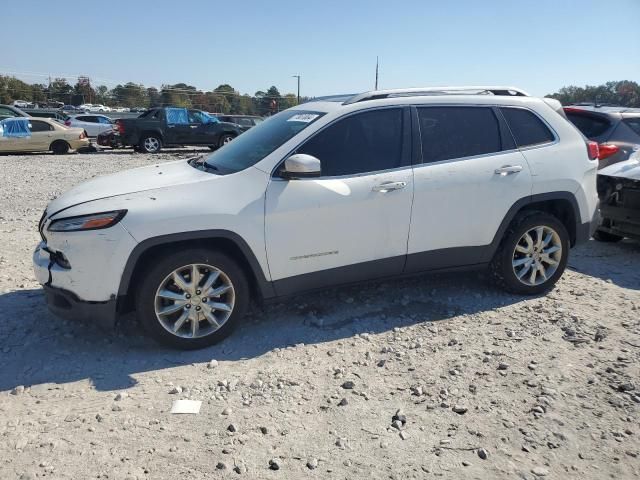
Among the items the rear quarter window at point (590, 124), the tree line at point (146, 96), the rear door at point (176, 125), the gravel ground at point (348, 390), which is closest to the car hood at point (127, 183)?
the gravel ground at point (348, 390)

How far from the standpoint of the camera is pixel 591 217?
4.90 metres

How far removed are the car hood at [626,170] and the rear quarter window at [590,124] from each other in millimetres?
1110

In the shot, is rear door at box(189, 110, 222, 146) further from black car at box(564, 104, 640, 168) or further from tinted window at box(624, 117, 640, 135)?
tinted window at box(624, 117, 640, 135)

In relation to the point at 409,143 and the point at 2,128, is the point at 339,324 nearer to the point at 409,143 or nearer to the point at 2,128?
the point at 409,143

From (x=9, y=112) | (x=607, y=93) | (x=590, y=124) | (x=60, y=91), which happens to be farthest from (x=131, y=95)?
(x=590, y=124)

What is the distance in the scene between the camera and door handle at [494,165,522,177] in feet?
14.5

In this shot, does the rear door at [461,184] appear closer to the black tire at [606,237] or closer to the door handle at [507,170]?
the door handle at [507,170]

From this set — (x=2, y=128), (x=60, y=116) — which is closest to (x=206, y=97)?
(x=60, y=116)

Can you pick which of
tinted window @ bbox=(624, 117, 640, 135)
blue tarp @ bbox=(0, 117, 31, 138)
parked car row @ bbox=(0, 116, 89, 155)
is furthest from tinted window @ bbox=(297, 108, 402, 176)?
blue tarp @ bbox=(0, 117, 31, 138)

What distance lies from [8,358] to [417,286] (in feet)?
10.9

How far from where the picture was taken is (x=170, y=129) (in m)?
19.2

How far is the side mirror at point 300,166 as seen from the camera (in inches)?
145

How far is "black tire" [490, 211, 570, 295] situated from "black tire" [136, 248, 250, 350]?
7.35ft

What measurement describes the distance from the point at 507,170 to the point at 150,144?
16896mm
